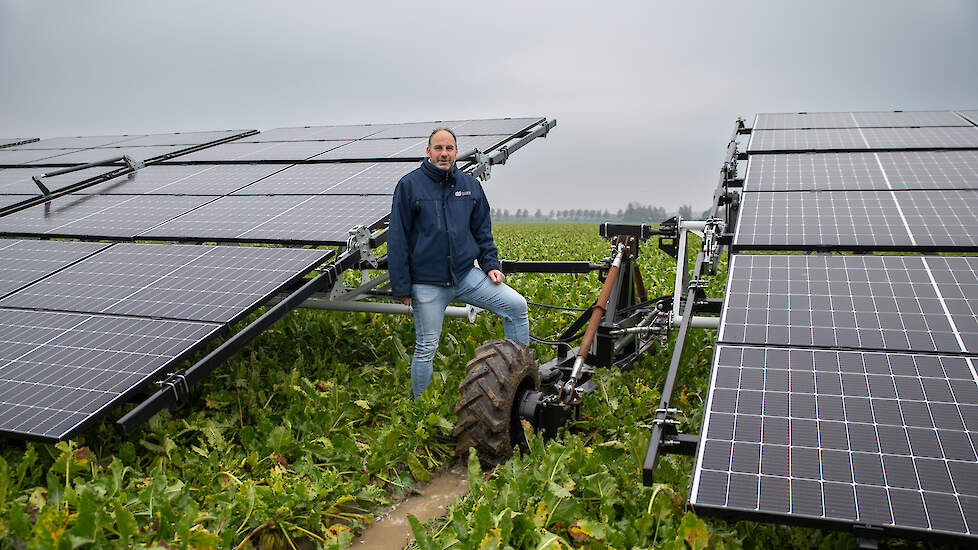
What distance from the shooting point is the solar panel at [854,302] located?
376 cm

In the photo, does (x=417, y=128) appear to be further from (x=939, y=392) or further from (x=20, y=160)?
(x=939, y=392)

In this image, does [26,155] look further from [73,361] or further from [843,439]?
[843,439]

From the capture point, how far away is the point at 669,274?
45.3ft

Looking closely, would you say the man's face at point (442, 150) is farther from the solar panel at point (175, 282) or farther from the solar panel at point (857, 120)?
the solar panel at point (857, 120)

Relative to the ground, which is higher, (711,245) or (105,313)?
(711,245)

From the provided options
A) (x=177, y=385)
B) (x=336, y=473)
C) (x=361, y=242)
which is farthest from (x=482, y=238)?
(x=177, y=385)

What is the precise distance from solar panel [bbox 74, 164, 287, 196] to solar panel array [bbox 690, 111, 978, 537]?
19.2ft

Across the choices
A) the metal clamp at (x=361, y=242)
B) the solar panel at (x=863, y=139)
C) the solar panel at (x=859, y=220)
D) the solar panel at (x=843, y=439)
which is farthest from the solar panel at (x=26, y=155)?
the solar panel at (x=843, y=439)

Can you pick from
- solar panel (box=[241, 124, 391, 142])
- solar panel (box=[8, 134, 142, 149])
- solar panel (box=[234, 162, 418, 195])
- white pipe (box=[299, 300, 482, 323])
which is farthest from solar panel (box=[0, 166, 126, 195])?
white pipe (box=[299, 300, 482, 323])

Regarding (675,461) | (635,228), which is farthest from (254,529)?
(635,228)

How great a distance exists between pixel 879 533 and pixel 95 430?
198 inches

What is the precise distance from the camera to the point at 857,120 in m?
9.60

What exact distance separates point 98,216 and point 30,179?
3.72 meters

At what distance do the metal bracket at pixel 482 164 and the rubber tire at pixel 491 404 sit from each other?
3.26 m
